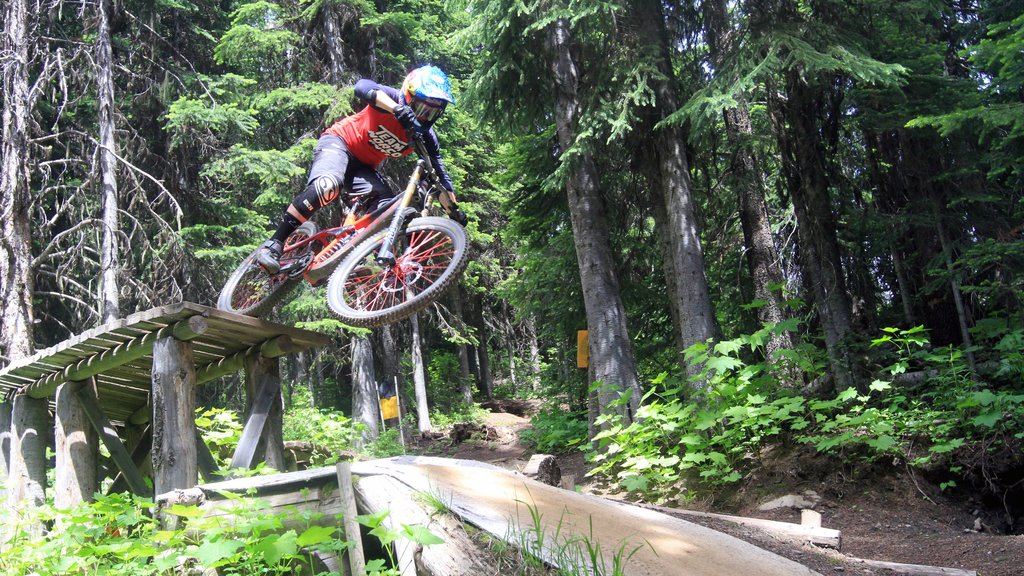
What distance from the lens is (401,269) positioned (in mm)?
5574

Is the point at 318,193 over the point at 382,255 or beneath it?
over

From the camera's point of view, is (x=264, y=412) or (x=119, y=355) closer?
(x=119, y=355)

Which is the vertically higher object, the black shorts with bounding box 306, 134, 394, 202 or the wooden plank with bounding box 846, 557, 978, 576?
the black shorts with bounding box 306, 134, 394, 202

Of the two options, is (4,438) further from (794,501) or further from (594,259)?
(794,501)

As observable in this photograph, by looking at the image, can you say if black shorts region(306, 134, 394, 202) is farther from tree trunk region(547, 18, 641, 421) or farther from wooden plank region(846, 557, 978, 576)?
wooden plank region(846, 557, 978, 576)

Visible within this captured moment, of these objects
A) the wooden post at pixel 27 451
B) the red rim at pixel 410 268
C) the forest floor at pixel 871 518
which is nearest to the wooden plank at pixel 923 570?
the forest floor at pixel 871 518

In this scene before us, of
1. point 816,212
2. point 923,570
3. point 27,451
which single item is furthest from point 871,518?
point 27,451

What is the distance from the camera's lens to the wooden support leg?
20.8ft

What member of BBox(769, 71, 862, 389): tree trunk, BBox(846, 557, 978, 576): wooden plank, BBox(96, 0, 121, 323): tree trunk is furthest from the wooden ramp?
BBox(96, 0, 121, 323): tree trunk

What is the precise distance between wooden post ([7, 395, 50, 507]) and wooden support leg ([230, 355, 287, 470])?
2.48 metres

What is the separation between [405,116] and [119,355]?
10.1 ft

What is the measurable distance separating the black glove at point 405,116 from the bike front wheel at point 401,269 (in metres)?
0.71

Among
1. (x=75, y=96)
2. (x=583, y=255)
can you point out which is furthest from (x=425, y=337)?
(x=583, y=255)

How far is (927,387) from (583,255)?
4269 millimetres
